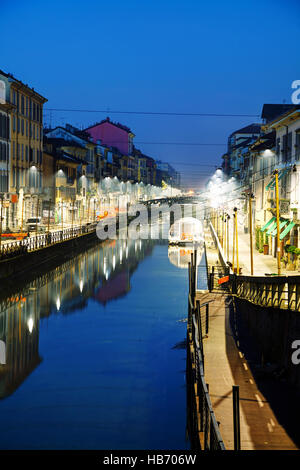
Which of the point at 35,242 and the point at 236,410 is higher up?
the point at 35,242

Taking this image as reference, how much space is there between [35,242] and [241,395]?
97.7ft

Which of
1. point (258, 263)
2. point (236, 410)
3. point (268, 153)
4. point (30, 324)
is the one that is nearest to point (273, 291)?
point (236, 410)

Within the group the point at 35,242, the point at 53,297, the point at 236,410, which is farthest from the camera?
the point at 35,242

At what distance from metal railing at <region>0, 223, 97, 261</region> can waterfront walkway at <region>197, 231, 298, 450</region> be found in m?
16.6

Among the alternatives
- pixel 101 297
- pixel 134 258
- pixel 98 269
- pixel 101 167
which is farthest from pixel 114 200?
pixel 101 297

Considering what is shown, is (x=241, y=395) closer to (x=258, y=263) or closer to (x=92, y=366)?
(x=92, y=366)

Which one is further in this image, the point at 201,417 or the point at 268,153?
the point at 268,153

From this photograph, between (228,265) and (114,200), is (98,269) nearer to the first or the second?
(228,265)

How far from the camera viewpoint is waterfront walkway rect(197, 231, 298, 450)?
1303 cm

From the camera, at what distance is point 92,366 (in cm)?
2239

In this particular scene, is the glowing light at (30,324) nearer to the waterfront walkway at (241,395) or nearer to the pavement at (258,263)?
the waterfront walkway at (241,395)

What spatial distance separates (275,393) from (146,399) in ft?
15.8

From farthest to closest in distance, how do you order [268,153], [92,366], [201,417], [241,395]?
[268,153]
[92,366]
[241,395]
[201,417]

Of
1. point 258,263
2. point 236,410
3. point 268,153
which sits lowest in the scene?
point 236,410
